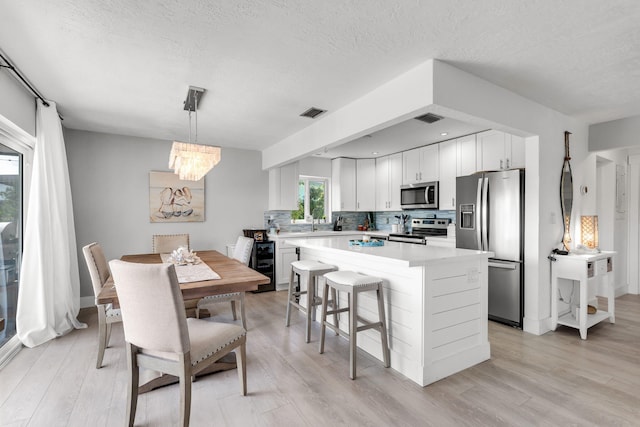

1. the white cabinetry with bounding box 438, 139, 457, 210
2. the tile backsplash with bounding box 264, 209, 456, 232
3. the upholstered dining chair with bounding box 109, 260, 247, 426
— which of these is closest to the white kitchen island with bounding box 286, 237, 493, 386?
the upholstered dining chair with bounding box 109, 260, 247, 426

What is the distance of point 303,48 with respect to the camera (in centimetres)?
211

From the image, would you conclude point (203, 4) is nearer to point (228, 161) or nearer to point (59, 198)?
point (59, 198)

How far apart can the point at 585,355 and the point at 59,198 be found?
5.26 m

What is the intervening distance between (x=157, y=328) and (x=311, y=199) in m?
4.59

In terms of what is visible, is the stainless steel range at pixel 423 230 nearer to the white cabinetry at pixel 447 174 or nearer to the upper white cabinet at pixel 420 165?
the white cabinetry at pixel 447 174

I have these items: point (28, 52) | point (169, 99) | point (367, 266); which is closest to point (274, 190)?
point (169, 99)

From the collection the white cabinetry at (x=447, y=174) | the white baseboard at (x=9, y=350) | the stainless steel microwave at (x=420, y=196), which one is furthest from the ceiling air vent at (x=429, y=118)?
the white baseboard at (x=9, y=350)

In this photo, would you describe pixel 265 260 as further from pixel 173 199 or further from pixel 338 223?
pixel 338 223

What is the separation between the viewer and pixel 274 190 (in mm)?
5449

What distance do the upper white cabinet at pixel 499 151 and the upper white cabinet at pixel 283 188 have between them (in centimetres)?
296

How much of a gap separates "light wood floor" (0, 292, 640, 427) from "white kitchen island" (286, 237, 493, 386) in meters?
0.12

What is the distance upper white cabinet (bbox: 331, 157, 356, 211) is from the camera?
5918mm

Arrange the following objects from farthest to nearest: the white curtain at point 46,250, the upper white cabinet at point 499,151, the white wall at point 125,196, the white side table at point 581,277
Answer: the white wall at point 125,196, the upper white cabinet at point 499,151, the white side table at point 581,277, the white curtain at point 46,250

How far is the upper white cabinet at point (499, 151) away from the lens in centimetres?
381
